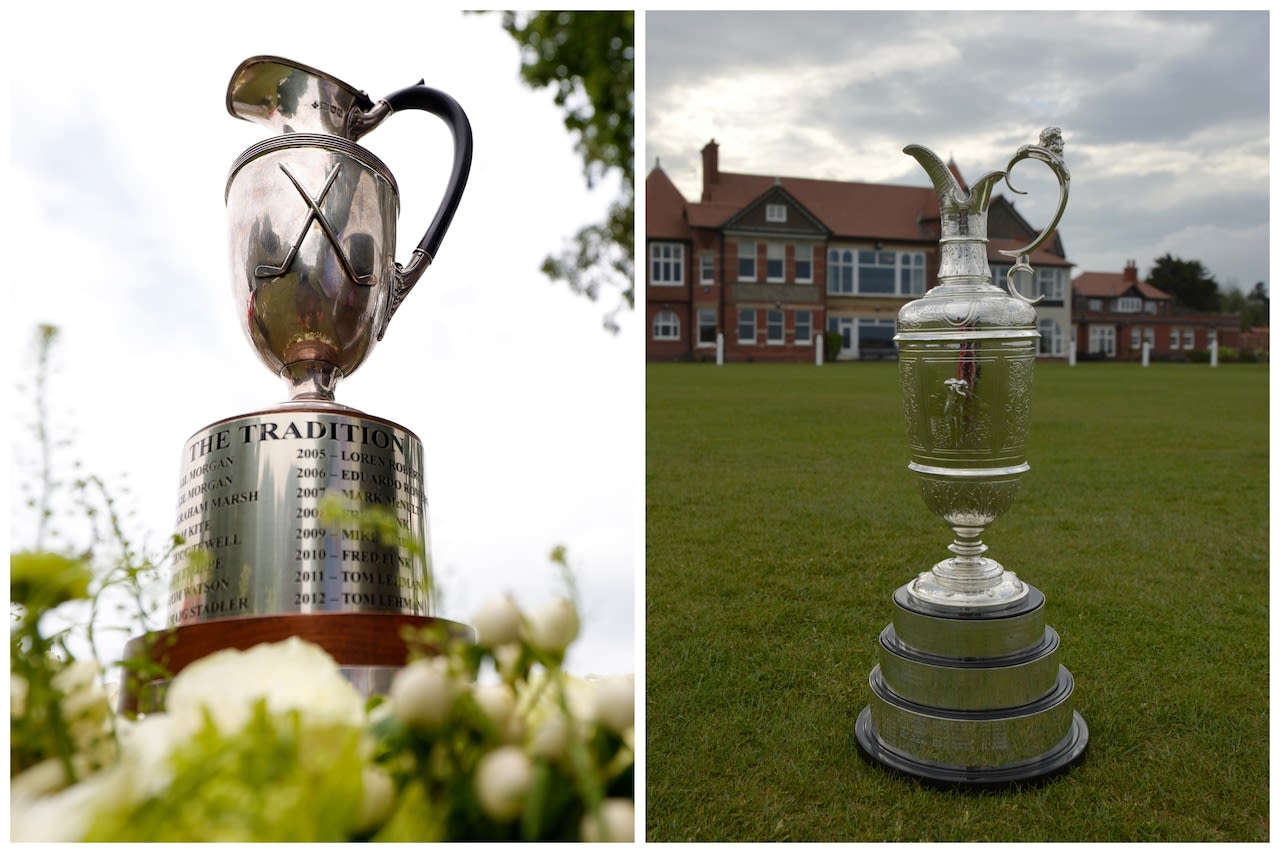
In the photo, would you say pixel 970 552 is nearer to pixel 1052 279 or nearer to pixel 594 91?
pixel 594 91

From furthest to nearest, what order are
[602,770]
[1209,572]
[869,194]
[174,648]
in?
[869,194] → [1209,572] → [174,648] → [602,770]

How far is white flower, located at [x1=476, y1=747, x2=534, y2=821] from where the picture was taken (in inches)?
14.6

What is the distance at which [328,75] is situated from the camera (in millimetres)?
1160

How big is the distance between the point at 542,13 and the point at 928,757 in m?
1.92

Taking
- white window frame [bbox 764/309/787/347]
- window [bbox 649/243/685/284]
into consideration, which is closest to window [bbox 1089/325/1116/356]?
white window frame [bbox 764/309/787/347]

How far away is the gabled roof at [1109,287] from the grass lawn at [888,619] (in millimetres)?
31428

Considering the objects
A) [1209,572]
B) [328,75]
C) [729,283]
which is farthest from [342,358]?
[729,283]

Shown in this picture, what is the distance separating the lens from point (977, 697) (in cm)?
213

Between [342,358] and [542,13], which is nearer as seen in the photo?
[342,358]

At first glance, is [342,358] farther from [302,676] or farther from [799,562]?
[799,562]

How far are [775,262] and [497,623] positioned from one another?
25879mm

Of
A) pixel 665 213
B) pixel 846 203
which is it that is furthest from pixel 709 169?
pixel 846 203

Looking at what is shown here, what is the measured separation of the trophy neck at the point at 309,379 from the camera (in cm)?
121

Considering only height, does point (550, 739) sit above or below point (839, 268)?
below
